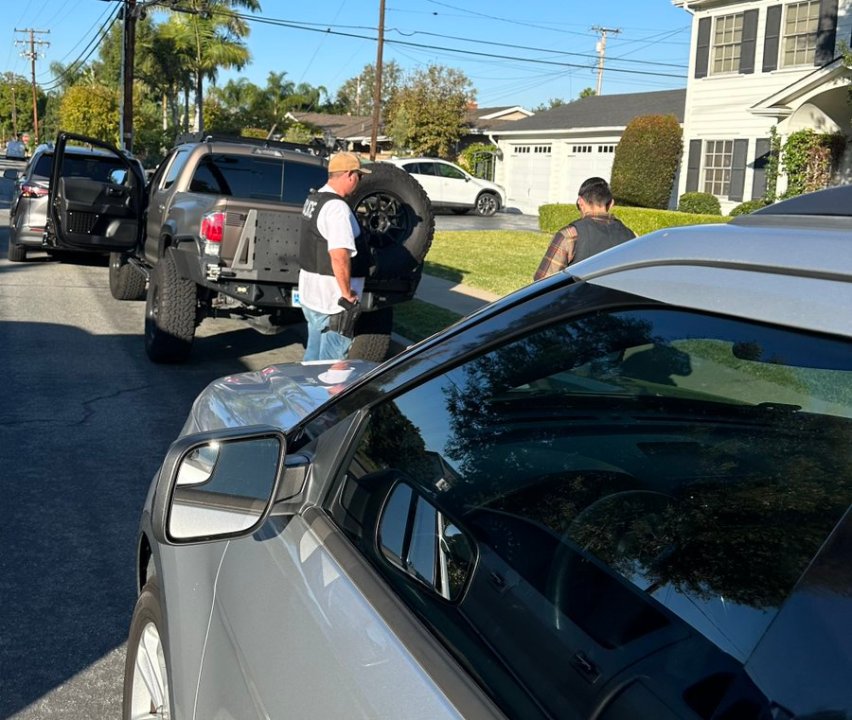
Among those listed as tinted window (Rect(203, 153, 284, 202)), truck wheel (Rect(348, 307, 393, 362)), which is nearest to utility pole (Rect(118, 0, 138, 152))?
tinted window (Rect(203, 153, 284, 202))

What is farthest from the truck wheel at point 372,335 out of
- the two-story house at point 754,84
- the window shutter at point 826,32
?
the window shutter at point 826,32

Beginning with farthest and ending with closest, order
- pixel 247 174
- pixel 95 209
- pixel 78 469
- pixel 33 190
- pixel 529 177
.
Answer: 1. pixel 529 177
2. pixel 33 190
3. pixel 95 209
4. pixel 247 174
5. pixel 78 469

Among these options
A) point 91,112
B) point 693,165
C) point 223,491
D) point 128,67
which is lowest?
point 223,491

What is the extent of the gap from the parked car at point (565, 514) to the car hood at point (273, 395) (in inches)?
5.2

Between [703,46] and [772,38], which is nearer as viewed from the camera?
[772,38]

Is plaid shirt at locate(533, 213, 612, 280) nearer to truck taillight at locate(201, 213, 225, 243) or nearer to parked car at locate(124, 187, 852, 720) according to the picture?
truck taillight at locate(201, 213, 225, 243)

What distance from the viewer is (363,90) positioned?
275ft

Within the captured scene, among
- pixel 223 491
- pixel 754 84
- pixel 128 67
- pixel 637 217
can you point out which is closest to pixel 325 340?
pixel 223 491

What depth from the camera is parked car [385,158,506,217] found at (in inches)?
1224

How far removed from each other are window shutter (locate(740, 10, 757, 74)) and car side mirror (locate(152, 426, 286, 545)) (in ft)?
81.5

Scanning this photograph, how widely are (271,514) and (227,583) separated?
0.21m

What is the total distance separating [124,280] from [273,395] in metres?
9.90

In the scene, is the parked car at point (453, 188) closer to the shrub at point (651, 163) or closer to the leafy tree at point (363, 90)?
the shrub at point (651, 163)

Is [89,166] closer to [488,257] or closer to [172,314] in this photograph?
[172,314]
